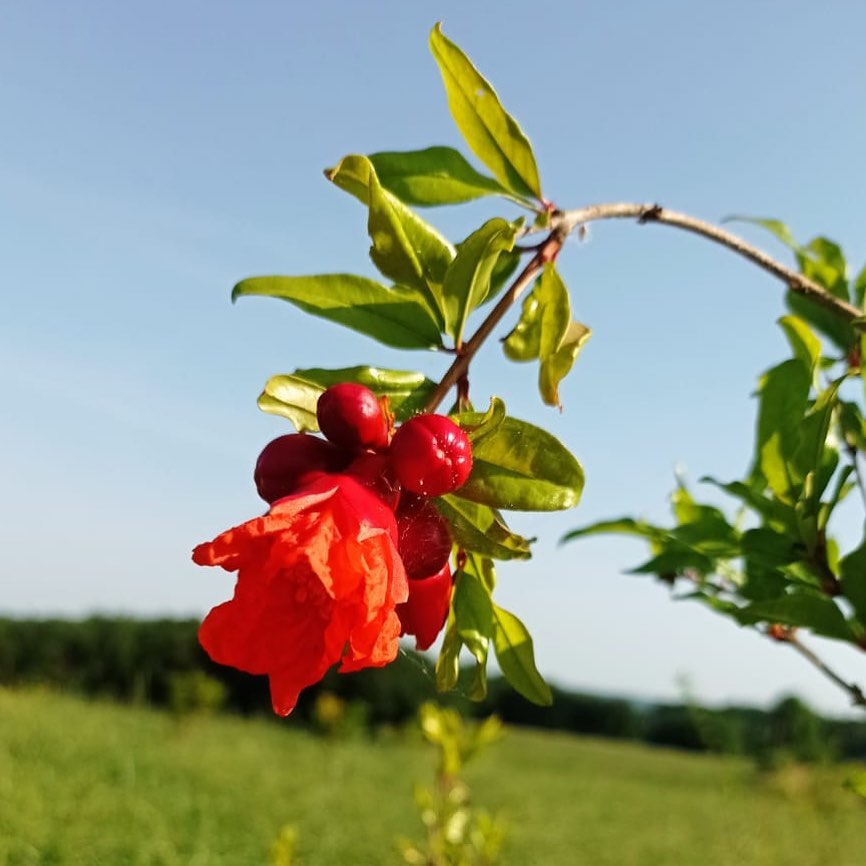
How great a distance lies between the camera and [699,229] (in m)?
0.74

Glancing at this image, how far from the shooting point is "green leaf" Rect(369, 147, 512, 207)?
30.6 inches

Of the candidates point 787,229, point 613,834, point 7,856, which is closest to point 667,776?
point 613,834

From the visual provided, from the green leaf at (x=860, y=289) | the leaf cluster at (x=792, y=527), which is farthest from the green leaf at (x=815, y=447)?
the green leaf at (x=860, y=289)

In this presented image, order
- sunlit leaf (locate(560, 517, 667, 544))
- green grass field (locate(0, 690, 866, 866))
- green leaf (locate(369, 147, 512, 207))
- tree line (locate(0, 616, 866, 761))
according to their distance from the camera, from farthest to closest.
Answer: tree line (locate(0, 616, 866, 761)) < green grass field (locate(0, 690, 866, 866)) < sunlit leaf (locate(560, 517, 667, 544)) < green leaf (locate(369, 147, 512, 207))

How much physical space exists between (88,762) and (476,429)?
6.18 m

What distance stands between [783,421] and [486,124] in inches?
16.2

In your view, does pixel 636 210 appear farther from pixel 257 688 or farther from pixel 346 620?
pixel 257 688

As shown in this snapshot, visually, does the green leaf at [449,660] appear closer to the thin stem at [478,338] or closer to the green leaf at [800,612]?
the thin stem at [478,338]

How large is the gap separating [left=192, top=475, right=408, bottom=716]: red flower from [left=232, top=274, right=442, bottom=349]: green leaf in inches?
8.4

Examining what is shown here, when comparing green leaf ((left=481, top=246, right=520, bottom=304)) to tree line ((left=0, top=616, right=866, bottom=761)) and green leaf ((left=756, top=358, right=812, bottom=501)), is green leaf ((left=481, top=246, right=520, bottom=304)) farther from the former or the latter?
tree line ((left=0, top=616, right=866, bottom=761))

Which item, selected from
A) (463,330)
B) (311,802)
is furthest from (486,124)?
(311,802)

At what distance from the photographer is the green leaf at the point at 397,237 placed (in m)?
0.62

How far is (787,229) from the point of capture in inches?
44.4

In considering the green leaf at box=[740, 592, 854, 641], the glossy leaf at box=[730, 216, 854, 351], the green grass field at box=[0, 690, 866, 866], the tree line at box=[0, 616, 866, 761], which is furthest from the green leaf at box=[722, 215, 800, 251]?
the tree line at box=[0, 616, 866, 761]
